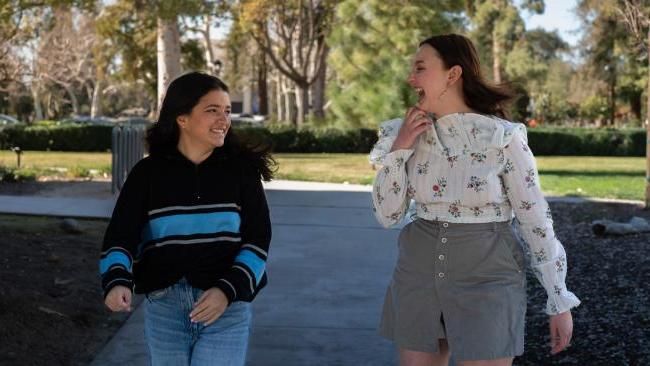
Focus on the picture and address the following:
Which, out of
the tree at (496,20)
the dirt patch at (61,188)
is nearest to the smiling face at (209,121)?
the dirt patch at (61,188)

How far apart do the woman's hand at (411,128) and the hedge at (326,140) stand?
26.3 meters

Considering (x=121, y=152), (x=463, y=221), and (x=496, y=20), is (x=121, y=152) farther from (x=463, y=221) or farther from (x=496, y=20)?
(x=496, y=20)

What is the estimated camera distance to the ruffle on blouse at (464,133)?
3131 millimetres

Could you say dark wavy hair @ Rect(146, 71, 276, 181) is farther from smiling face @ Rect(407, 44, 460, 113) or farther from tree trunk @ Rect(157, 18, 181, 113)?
tree trunk @ Rect(157, 18, 181, 113)

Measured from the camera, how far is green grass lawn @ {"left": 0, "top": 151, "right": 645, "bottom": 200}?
17000 mm

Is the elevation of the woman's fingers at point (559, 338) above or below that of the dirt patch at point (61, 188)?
above

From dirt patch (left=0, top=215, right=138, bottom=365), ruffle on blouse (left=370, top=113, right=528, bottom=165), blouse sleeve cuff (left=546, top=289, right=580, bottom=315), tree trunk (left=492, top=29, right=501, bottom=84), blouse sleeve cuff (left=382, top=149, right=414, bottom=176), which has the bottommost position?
dirt patch (left=0, top=215, right=138, bottom=365)

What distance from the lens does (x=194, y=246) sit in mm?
3051

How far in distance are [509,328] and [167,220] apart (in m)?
1.17

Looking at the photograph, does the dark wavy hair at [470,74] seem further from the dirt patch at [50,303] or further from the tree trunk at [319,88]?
the tree trunk at [319,88]

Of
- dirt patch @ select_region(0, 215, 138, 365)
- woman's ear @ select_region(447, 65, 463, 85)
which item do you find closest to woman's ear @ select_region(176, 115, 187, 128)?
woman's ear @ select_region(447, 65, 463, 85)

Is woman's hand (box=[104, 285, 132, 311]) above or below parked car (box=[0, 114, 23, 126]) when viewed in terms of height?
above

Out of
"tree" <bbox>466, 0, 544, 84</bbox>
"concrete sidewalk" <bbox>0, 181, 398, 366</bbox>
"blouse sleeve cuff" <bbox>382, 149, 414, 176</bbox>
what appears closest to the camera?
"blouse sleeve cuff" <bbox>382, 149, 414, 176</bbox>

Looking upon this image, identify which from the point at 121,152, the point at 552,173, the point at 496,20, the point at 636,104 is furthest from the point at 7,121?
the point at 636,104
